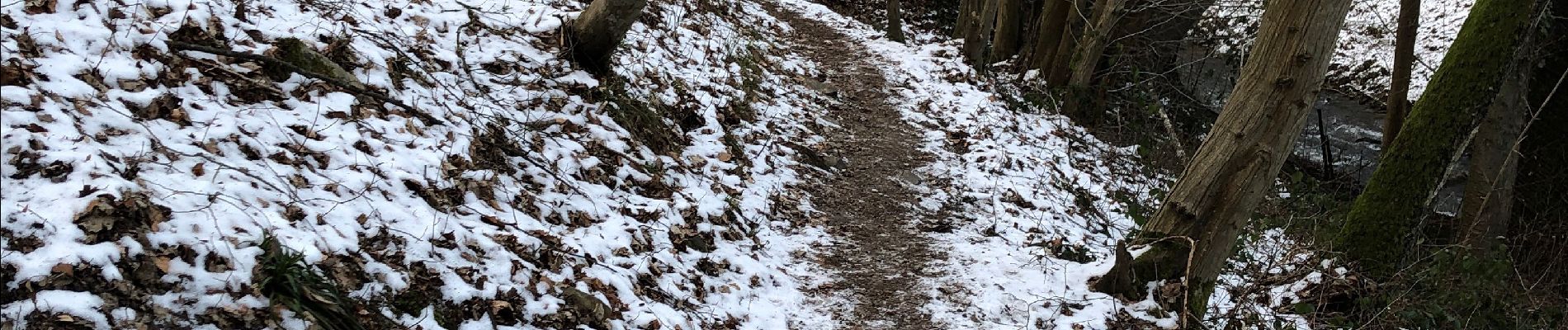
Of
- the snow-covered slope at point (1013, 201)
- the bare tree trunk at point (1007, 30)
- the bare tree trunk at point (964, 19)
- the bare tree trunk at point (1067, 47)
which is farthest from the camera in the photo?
the bare tree trunk at point (964, 19)

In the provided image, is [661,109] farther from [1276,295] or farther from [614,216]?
[1276,295]

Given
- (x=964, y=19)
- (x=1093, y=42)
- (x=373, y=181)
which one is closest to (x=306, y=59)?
(x=373, y=181)

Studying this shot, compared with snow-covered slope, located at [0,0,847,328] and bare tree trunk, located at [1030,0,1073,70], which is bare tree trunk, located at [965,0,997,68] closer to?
bare tree trunk, located at [1030,0,1073,70]

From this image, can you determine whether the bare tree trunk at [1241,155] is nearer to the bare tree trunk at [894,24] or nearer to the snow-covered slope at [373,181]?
the snow-covered slope at [373,181]

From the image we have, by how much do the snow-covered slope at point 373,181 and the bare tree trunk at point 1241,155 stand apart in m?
2.30

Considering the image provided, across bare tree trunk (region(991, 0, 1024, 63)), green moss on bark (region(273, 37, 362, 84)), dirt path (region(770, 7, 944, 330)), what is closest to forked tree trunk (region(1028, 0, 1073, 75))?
bare tree trunk (region(991, 0, 1024, 63))

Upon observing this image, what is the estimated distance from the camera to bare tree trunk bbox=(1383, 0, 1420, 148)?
9.00 m

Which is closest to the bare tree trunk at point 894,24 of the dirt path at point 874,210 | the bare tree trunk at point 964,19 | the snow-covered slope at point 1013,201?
the bare tree trunk at point 964,19

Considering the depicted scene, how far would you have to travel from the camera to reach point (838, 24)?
671 inches

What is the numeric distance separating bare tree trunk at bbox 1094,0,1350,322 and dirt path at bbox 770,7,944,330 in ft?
→ 4.33

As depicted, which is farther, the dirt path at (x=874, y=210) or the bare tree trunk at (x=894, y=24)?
the bare tree trunk at (x=894, y=24)

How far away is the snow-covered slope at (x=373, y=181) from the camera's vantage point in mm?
3252

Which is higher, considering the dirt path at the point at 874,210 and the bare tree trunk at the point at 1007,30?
the bare tree trunk at the point at 1007,30

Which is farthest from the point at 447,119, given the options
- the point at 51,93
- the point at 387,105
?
the point at 51,93
